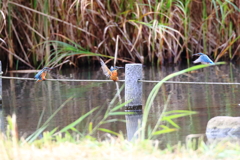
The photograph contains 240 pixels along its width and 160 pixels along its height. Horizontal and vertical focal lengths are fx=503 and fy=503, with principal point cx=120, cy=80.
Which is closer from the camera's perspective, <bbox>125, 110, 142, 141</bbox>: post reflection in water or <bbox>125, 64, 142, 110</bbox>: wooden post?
<bbox>125, 110, 142, 141</bbox>: post reflection in water

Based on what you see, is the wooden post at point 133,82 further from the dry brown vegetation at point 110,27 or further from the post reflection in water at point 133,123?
the dry brown vegetation at point 110,27

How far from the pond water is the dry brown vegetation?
0.68 meters

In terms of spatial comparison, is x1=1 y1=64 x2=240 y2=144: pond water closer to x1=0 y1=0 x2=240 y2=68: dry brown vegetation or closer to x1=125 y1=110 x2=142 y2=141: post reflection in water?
x1=125 y1=110 x2=142 y2=141: post reflection in water

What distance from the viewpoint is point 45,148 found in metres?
2.90

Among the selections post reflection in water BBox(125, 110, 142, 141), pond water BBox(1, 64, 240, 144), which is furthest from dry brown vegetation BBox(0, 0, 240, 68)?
post reflection in water BBox(125, 110, 142, 141)

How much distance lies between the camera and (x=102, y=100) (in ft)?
19.0

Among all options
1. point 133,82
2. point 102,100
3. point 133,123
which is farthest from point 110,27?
point 133,123

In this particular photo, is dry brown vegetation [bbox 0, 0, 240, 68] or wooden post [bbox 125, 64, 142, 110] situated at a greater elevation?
dry brown vegetation [bbox 0, 0, 240, 68]

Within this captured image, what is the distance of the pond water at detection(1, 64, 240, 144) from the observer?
14.5 feet

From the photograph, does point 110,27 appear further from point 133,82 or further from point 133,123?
point 133,123

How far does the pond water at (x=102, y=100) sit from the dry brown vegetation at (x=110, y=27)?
68 cm

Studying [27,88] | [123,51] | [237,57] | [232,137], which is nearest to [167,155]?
[232,137]

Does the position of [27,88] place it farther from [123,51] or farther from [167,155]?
[167,155]

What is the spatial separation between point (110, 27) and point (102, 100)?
354 centimetres
